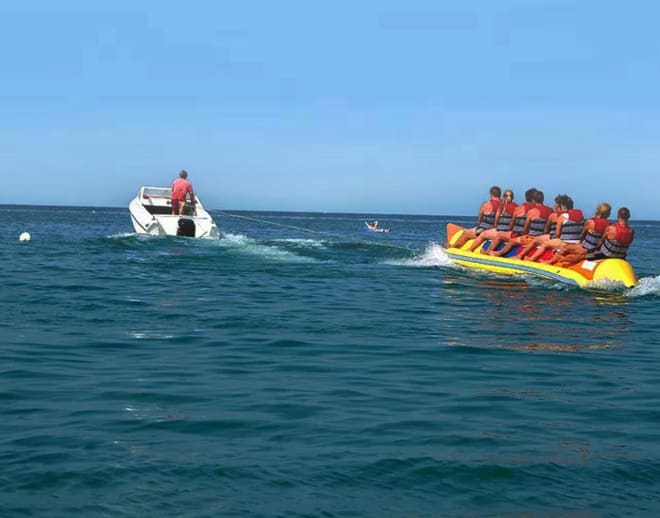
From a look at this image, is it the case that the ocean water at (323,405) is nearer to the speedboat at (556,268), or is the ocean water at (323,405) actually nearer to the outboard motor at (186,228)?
the speedboat at (556,268)

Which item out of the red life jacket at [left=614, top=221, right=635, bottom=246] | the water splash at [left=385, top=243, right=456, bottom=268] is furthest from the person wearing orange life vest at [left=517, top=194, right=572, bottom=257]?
the water splash at [left=385, top=243, right=456, bottom=268]

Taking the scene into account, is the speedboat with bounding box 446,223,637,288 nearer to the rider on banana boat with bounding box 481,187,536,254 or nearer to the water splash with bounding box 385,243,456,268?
the rider on banana boat with bounding box 481,187,536,254

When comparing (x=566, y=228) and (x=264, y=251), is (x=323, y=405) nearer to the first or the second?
(x=566, y=228)

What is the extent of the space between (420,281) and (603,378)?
983 centimetres

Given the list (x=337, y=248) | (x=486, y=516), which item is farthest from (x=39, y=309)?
(x=337, y=248)

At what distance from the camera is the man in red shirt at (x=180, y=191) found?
2820cm

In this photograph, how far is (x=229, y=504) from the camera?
4625mm

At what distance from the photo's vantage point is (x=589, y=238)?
16.7m

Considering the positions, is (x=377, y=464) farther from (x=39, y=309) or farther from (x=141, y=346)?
(x=39, y=309)

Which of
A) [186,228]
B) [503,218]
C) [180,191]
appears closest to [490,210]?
[503,218]

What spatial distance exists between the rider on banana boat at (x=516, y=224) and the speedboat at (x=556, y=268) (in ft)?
1.15

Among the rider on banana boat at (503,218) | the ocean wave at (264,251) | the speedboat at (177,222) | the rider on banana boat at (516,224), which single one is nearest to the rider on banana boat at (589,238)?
the rider on banana boat at (516,224)

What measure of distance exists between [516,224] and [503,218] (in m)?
0.59

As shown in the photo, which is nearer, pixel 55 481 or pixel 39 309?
pixel 55 481
